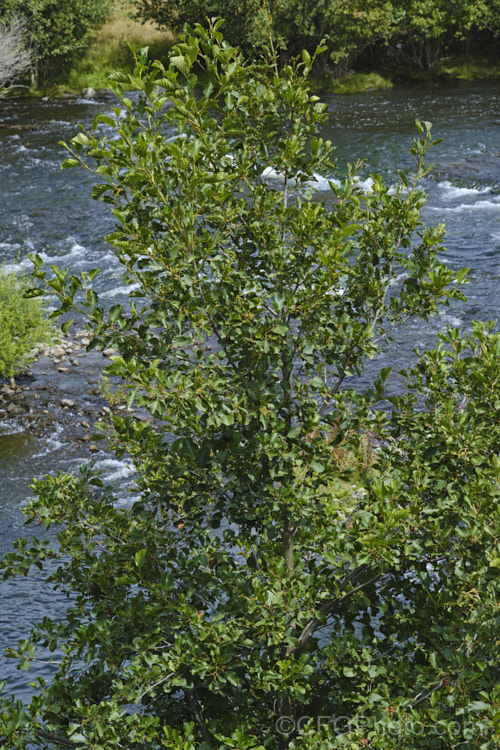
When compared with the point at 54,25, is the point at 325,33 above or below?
below

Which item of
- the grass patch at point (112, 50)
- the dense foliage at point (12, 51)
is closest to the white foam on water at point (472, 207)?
the dense foliage at point (12, 51)

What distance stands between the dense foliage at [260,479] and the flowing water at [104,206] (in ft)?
8.33

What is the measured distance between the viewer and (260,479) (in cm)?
383

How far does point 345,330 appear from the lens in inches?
161

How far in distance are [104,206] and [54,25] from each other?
1990 centimetres

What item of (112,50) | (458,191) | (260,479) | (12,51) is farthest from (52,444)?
(112,50)

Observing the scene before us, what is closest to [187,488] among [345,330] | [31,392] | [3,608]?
[345,330]

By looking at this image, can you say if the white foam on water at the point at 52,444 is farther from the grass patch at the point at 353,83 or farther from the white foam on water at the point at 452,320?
the grass patch at the point at 353,83

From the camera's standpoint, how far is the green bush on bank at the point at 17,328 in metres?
11.8

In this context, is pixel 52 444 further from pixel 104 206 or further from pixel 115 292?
pixel 104 206

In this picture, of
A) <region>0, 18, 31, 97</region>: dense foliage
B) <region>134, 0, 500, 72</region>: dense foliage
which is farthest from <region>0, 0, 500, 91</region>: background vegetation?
<region>0, 18, 31, 97</region>: dense foliage

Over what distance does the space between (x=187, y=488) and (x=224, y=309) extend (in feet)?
3.10

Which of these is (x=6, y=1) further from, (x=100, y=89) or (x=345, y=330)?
(x=345, y=330)

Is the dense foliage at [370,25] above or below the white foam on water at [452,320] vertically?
above
